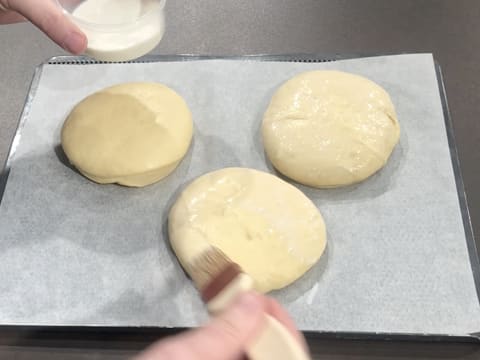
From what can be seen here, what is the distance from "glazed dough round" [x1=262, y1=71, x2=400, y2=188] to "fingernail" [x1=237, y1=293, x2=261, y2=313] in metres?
0.73

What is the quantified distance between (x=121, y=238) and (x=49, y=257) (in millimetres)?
192

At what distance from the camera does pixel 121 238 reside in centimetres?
138

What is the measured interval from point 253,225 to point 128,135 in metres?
0.46

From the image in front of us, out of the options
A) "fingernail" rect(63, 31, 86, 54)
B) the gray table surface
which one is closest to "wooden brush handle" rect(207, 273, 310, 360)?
"fingernail" rect(63, 31, 86, 54)

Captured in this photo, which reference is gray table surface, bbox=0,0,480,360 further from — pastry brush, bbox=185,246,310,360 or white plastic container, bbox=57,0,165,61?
pastry brush, bbox=185,246,310,360

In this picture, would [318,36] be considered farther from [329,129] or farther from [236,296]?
[236,296]

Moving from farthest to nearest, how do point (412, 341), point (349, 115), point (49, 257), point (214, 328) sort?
point (349, 115) < point (49, 257) < point (412, 341) < point (214, 328)

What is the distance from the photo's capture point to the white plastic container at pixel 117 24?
1.18m

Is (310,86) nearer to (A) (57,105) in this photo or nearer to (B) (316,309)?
(B) (316,309)

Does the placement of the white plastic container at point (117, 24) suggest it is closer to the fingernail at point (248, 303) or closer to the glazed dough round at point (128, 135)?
the glazed dough round at point (128, 135)

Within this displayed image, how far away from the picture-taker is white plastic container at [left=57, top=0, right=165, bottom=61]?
118 cm

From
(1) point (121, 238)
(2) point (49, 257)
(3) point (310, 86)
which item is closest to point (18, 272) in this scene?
(2) point (49, 257)

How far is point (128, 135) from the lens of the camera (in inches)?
56.9

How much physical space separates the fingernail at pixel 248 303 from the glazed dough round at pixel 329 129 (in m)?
0.73
